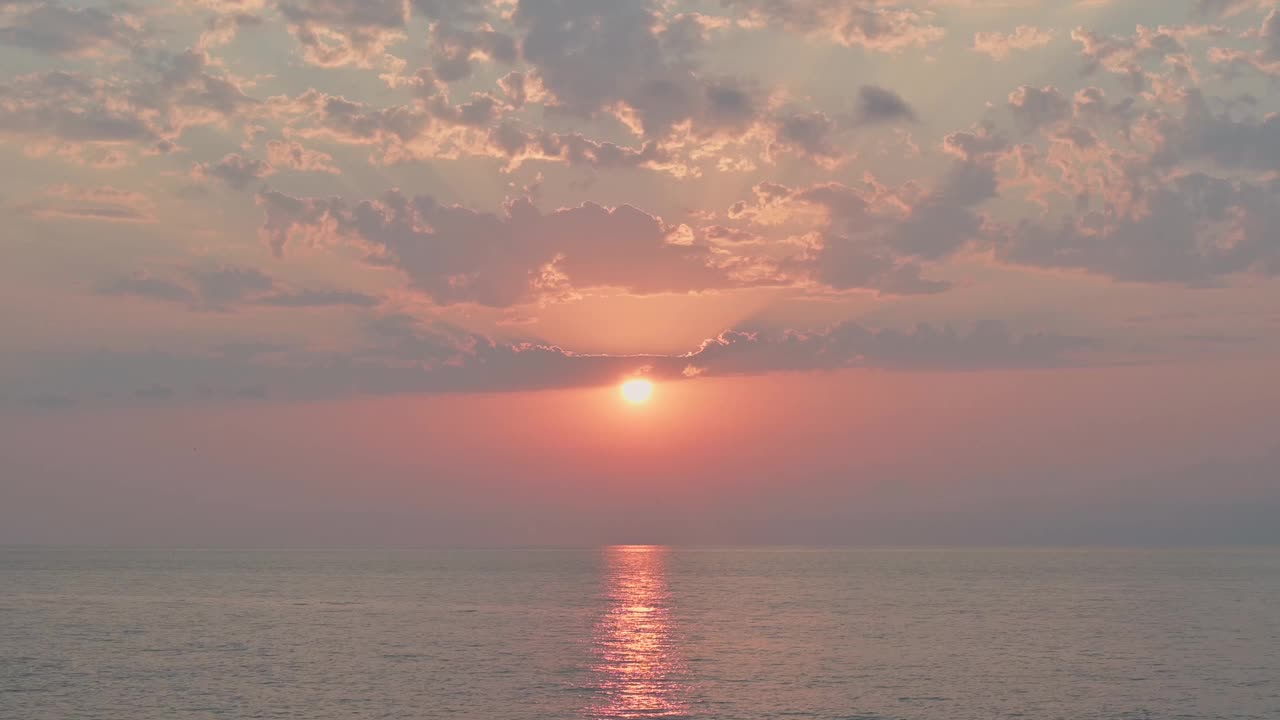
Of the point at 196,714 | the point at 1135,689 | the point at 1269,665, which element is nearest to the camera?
the point at 196,714

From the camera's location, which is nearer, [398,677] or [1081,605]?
[398,677]

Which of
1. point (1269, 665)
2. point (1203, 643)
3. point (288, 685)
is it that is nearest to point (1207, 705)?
point (1269, 665)

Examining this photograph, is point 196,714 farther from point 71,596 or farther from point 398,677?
point 71,596

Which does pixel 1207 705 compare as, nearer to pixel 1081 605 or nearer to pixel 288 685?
pixel 288 685

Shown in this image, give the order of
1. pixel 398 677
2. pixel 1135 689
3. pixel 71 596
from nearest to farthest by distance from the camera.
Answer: pixel 1135 689, pixel 398 677, pixel 71 596

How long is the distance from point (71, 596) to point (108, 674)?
120 meters

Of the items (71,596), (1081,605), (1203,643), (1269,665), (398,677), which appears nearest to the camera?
(398,677)

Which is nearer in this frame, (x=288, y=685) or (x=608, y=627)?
(x=288, y=685)

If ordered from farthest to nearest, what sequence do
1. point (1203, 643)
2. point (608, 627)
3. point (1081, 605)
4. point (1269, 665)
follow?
point (1081, 605), point (608, 627), point (1203, 643), point (1269, 665)

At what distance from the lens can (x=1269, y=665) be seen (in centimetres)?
9475

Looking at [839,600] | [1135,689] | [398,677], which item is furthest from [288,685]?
[839,600]

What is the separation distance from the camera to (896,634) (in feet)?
398

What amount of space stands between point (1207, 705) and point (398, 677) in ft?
174

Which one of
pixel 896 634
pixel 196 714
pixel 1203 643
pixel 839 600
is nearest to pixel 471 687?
pixel 196 714
